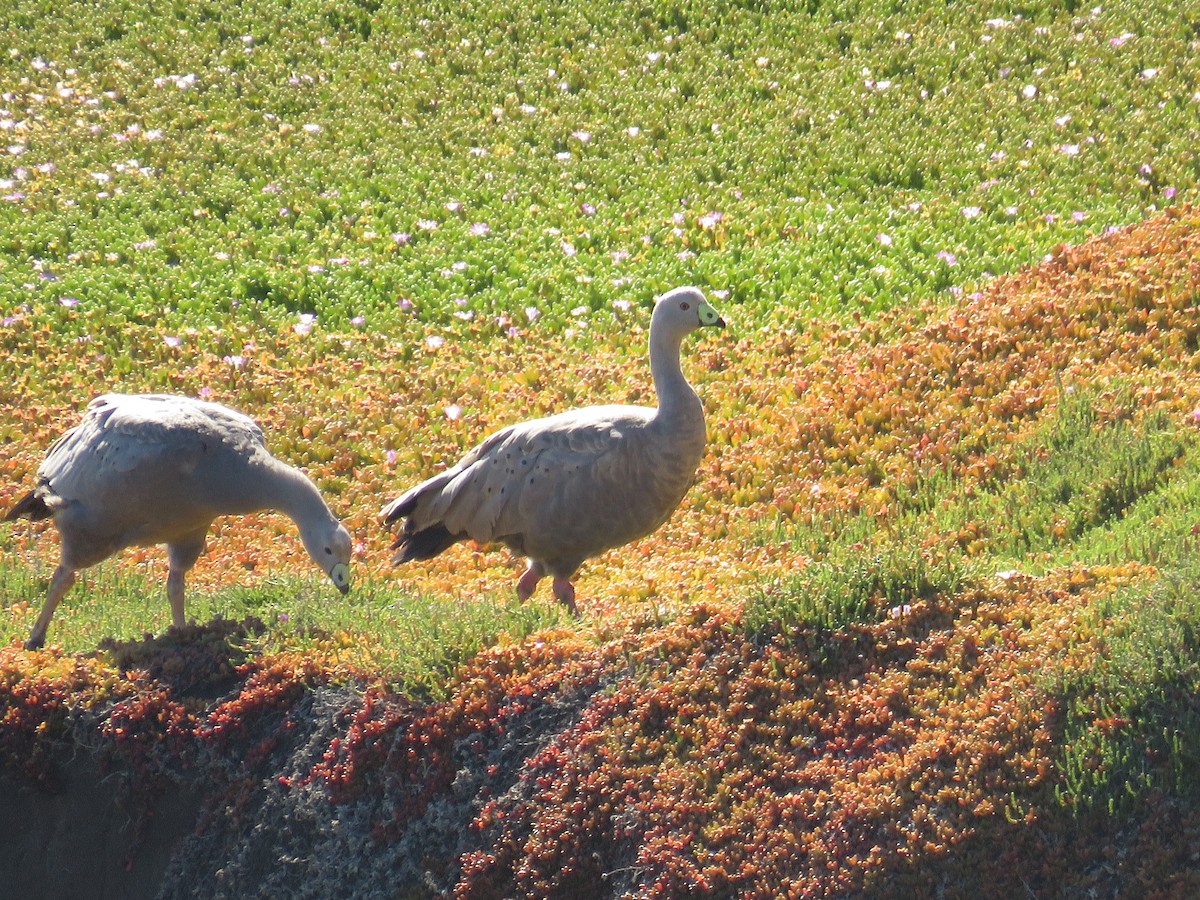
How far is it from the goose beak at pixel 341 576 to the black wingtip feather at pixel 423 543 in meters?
1.22

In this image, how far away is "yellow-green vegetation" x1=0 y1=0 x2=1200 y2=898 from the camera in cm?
555

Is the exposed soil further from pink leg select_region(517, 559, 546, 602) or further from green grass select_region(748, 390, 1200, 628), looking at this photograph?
green grass select_region(748, 390, 1200, 628)

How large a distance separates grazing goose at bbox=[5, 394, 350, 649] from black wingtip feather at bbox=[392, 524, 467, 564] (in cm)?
109

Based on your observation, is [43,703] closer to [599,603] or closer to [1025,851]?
[599,603]

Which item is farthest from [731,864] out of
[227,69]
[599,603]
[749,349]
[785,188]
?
[227,69]

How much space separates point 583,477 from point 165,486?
2138 mm

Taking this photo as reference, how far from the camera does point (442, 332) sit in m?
12.9

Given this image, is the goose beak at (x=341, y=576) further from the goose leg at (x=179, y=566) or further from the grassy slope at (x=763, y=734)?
the goose leg at (x=179, y=566)

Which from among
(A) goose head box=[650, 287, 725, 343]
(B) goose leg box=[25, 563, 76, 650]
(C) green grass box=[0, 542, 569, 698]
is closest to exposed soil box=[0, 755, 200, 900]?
(C) green grass box=[0, 542, 569, 698]

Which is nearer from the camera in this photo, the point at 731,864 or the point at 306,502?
the point at 731,864

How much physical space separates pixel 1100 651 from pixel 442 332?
8170 millimetres

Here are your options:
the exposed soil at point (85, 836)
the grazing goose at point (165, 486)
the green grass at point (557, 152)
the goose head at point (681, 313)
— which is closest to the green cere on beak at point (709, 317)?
the goose head at point (681, 313)

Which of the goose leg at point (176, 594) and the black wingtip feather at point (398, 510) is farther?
the black wingtip feather at point (398, 510)

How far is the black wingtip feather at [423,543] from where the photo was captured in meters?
8.52
